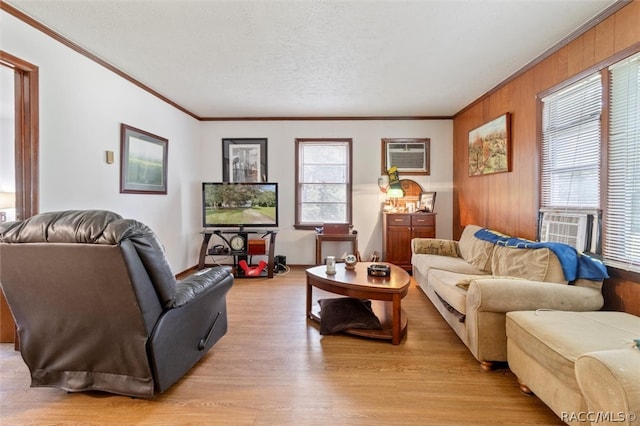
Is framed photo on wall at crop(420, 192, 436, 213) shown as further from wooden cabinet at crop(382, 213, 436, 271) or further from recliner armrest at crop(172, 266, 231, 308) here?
recliner armrest at crop(172, 266, 231, 308)

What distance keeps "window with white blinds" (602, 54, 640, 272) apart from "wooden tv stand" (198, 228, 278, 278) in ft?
12.0

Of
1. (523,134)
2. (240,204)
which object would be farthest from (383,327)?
(240,204)

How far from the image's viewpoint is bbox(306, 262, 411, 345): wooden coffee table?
7.61 feet

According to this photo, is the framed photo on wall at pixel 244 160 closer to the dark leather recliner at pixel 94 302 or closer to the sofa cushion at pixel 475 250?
the sofa cushion at pixel 475 250

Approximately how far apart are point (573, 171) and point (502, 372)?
179cm

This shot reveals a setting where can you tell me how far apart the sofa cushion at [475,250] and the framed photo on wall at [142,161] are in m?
3.99

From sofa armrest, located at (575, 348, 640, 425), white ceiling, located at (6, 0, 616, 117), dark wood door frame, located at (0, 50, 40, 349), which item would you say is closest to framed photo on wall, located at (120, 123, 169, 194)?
white ceiling, located at (6, 0, 616, 117)

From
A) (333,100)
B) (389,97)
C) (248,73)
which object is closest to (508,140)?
(389,97)

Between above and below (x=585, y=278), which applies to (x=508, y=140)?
above

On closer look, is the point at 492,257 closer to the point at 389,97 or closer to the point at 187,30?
the point at 389,97

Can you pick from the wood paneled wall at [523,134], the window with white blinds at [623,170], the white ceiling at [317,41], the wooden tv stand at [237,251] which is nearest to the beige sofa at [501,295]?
the window with white blinds at [623,170]

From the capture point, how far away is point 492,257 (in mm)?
2914

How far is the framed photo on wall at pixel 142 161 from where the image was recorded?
10.4 feet

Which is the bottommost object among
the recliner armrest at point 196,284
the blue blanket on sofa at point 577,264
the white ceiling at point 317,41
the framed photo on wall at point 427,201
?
the recliner armrest at point 196,284
